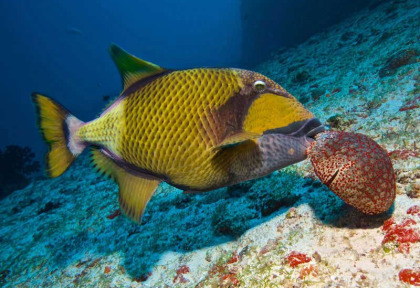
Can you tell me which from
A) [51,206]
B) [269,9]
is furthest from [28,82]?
[51,206]

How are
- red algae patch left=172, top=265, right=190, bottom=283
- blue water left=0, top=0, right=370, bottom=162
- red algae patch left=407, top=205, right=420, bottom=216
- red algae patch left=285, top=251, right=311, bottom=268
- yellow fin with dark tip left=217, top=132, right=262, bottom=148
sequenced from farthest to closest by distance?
blue water left=0, top=0, right=370, bottom=162 < red algae patch left=172, top=265, right=190, bottom=283 < red algae patch left=285, top=251, right=311, bottom=268 < red algae patch left=407, top=205, right=420, bottom=216 < yellow fin with dark tip left=217, top=132, right=262, bottom=148

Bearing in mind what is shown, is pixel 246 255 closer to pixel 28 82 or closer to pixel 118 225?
pixel 118 225

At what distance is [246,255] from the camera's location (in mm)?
2117

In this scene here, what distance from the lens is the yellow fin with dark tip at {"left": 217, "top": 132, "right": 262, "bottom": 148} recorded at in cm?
121

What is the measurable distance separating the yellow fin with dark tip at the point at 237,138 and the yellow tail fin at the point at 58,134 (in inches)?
41.5

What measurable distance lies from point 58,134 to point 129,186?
0.65 m

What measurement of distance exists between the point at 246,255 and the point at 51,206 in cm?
519

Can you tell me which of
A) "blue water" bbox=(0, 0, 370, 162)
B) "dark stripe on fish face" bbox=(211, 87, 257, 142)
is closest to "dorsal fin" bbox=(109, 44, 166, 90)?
"dark stripe on fish face" bbox=(211, 87, 257, 142)

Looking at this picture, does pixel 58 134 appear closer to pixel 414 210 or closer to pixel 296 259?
pixel 296 259

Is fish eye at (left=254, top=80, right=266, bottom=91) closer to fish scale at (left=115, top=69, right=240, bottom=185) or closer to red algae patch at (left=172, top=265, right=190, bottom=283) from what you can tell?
fish scale at (left=115, top=69, right=240, bottom=185)

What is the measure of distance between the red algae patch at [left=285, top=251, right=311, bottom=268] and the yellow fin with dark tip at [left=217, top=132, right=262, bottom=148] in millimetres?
1085

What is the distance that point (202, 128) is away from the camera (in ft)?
4.41

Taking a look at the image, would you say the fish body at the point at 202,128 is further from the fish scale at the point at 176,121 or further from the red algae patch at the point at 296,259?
the red algae patch at the point at 296,259

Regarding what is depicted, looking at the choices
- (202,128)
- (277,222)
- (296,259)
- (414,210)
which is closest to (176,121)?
(202,128)
